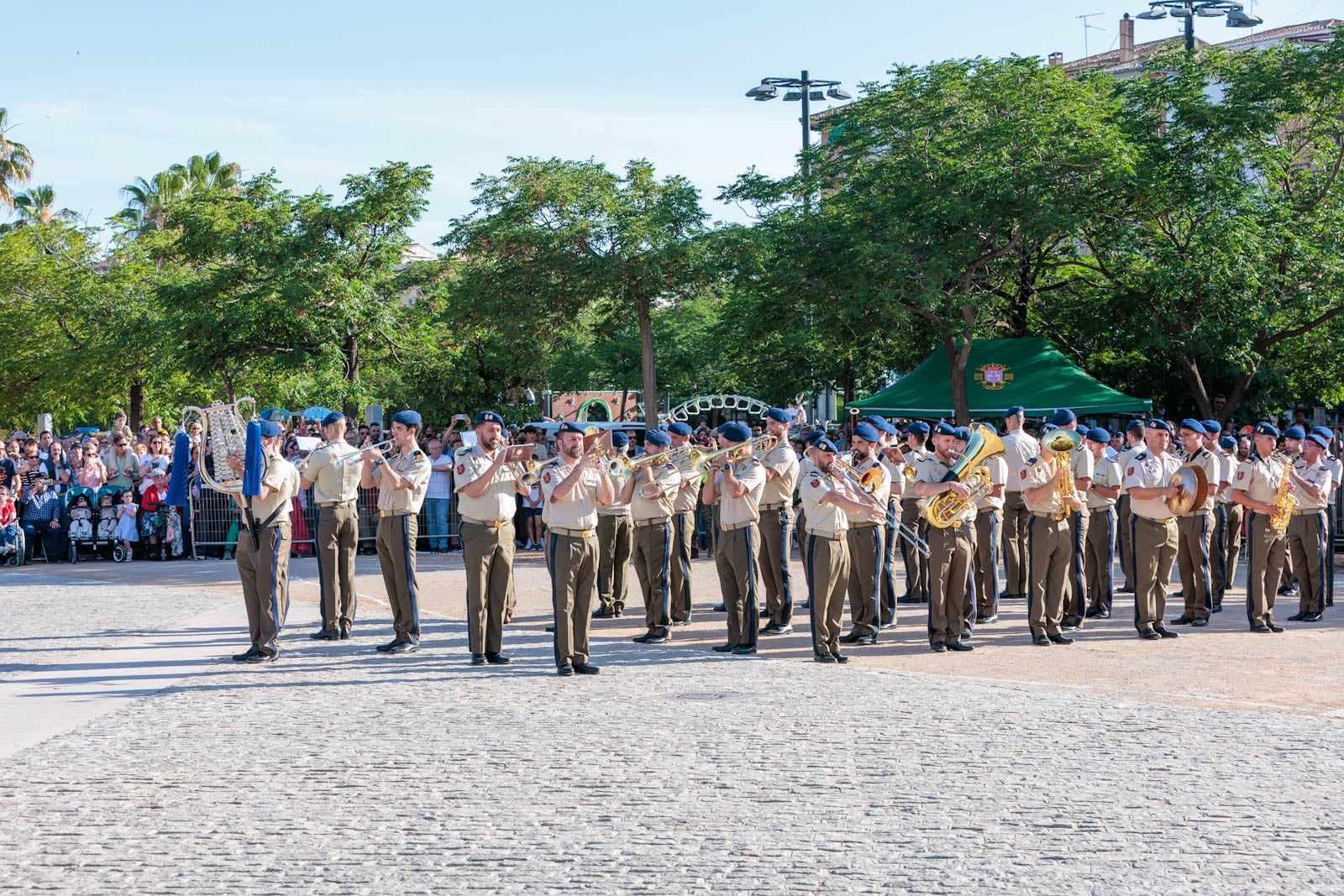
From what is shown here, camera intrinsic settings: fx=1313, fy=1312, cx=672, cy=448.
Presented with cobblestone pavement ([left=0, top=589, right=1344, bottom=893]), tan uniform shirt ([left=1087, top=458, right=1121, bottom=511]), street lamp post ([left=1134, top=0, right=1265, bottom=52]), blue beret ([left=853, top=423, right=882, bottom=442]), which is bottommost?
cobblestone pavement ([left=0, top=589, right=1344, bottom=893])

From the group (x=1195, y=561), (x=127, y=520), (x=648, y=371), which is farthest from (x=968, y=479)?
(x=127, y=520)

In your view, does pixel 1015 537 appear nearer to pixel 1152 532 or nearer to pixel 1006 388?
pixel 1152 532

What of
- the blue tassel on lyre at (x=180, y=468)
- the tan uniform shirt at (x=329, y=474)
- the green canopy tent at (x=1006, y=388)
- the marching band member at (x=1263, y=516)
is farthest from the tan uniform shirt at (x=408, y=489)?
the green canopy tent at (x=1006, y=388)

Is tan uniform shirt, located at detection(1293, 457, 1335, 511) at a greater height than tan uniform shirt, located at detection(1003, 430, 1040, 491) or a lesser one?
lesser

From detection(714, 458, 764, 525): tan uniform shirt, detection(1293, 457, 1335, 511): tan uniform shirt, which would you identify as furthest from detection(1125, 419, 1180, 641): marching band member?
detection(714, 458, 764, 525): tan uniform shirt

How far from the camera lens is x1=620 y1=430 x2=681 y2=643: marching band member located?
12.4 metres

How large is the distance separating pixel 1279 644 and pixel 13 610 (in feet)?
43.2

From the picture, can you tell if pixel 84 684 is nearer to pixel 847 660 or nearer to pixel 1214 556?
pixel 847 660

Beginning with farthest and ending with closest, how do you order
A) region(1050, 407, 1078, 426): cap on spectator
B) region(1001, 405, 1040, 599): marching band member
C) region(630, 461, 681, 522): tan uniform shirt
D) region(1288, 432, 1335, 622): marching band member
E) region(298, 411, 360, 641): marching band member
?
region(1001, 405, 1040, 599): marching band member < region(1288, 432, 1335, 622): marching band member < region(630, 461, 681, 522): tan uniform shirt < region(1050, 407, 1078, 426): cap on spectator < region(298, 411, 360, 641): marching band member

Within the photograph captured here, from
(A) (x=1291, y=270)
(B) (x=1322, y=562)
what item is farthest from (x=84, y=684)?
(A) (x=1291, y=270)

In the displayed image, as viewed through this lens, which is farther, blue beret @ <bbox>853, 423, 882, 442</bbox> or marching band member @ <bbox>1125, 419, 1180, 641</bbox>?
marching band member @ <bbox>1125, 419, 1180, 641</bbox>

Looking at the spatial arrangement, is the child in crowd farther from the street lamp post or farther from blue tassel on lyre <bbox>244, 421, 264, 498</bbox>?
the street lamp post

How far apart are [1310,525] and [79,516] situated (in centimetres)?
1729

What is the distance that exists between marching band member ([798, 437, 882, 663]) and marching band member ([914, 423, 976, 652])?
2.33 feet
